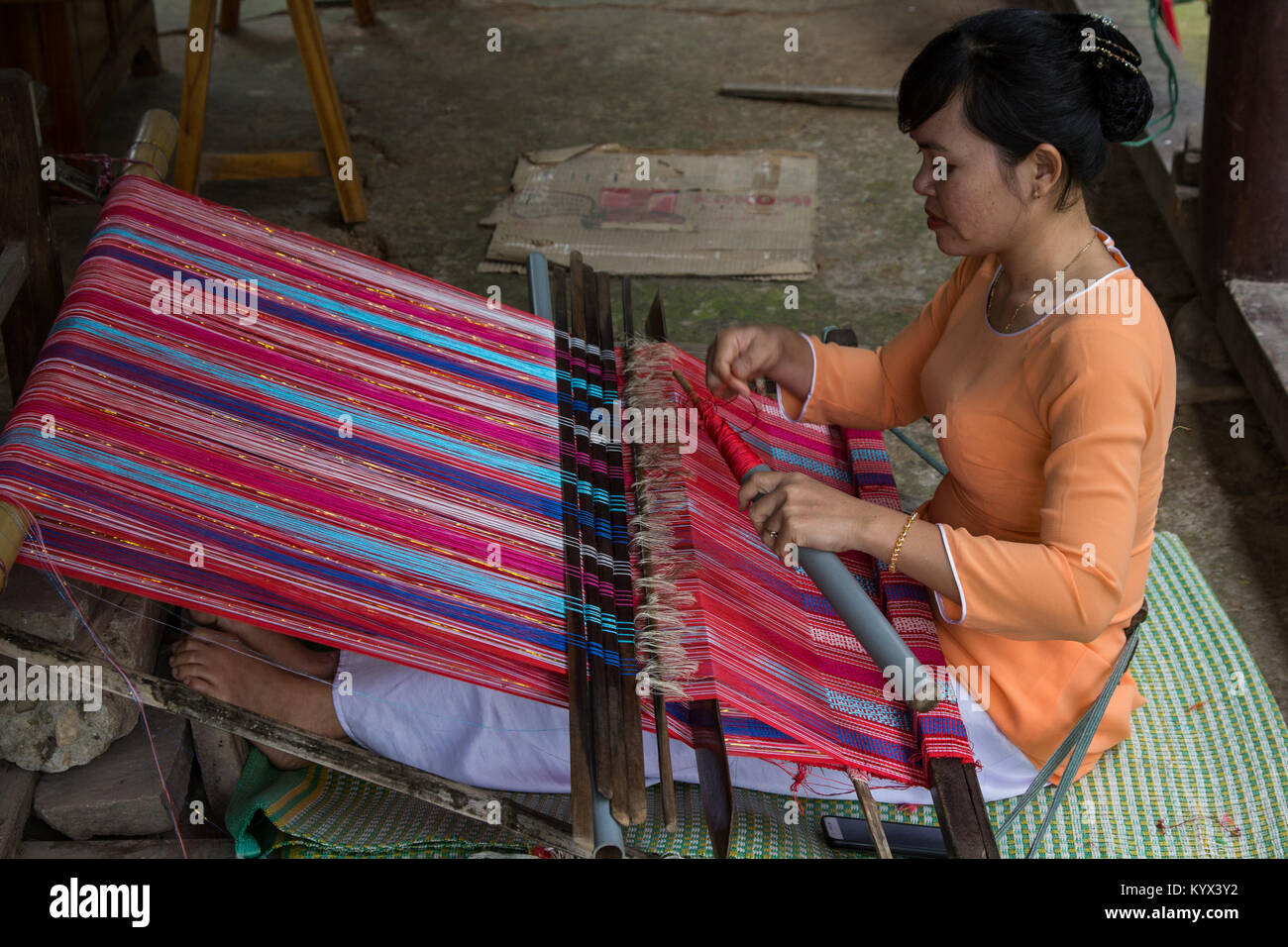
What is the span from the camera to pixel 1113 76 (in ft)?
5.74

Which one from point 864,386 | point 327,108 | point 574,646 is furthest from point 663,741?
point 327,108

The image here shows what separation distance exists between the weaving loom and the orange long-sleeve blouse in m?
0.16

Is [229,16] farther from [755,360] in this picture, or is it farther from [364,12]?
[755,360]

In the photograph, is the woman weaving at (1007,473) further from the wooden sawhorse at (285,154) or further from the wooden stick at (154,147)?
the wooden sawhorse at (285,154)

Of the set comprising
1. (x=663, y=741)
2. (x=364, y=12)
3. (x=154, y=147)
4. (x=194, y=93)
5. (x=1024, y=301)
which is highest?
(x=364, y=12)

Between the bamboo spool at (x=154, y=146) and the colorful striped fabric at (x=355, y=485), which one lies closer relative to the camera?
the colorful striped fabric at (x=355, y=485)

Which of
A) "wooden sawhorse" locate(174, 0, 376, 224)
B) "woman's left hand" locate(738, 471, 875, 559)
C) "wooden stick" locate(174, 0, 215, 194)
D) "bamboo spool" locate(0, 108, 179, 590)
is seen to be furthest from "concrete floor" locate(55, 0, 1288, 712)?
"bamboo spool" locate(0, 108, 179, 590)

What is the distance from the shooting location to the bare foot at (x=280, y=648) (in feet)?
7.09

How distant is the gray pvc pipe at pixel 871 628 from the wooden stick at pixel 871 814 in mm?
145

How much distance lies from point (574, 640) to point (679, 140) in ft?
13.1

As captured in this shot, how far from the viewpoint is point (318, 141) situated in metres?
5.43

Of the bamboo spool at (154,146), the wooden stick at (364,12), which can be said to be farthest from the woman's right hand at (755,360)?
the wooden stick at (364,12)

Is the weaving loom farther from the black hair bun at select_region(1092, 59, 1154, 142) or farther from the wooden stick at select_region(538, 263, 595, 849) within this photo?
the black hair bun at select_region(1092, 59, 1154, 142)
